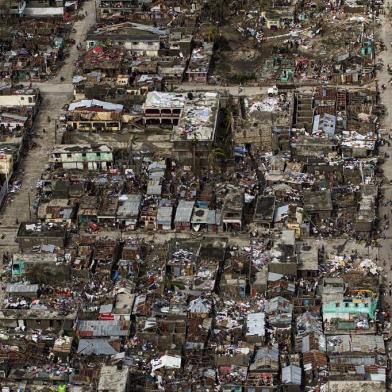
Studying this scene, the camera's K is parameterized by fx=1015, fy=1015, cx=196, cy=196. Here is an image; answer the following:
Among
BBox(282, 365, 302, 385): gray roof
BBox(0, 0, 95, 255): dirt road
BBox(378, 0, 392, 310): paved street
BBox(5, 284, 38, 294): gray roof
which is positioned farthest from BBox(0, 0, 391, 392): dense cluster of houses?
BBox(0, 0, 95, 255): dirt road

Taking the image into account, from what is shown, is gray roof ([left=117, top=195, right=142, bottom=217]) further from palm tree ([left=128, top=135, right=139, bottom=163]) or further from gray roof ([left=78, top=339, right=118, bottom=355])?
gray roof ([left=78, top=339, right=118, bottom=355])

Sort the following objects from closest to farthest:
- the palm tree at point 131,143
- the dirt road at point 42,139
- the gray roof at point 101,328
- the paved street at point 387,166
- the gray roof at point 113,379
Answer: the gray roof at point 113,379, the gray roof at point 101,328, the paved street at point 387,166, the dirt road at point 42,139, the palm tree at point 131,143

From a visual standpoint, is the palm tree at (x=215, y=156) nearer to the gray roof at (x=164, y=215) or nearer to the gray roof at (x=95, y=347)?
the gray roof at (x=164, y=215)

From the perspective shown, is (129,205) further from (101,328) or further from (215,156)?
(101,328)

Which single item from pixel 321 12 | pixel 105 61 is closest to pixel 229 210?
pixel 105 61

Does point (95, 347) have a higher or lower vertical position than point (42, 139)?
lower

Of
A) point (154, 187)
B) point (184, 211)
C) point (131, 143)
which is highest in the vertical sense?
point (131, 143)

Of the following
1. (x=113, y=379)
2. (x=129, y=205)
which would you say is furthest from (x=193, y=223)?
(x=113, y=379)

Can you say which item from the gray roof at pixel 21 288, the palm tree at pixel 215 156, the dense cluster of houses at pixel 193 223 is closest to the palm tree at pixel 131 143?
the dense cluster of houses at pixel 193 223
